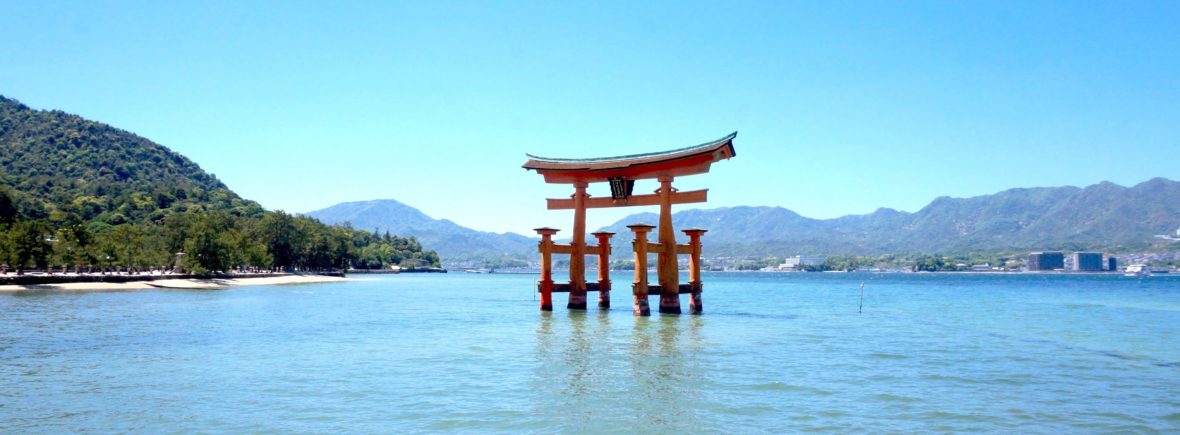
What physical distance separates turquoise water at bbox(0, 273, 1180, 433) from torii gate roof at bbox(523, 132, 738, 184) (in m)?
5.75

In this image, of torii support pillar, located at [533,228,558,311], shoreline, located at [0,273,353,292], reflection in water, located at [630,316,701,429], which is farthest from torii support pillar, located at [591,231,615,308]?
shoreline, located at [0,273,353,292]

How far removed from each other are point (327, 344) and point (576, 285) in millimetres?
13060

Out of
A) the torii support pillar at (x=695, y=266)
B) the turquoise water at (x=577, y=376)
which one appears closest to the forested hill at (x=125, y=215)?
the turquoise water at (x=577, y=376)

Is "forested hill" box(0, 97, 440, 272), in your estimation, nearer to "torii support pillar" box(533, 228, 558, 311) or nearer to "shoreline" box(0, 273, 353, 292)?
"shoreline" box(0, 273, 353, 292)

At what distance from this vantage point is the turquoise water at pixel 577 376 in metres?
11.1

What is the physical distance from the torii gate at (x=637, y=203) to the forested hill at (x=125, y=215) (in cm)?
4505

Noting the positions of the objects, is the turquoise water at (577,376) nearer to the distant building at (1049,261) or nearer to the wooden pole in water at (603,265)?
the wooden pole in water at (603,265)

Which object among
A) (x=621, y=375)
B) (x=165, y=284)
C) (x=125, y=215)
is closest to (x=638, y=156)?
(x=621, y=375)

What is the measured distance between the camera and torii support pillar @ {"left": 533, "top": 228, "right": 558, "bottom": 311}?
30.5m

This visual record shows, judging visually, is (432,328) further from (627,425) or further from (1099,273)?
(1099,273)

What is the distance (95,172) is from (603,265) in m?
139

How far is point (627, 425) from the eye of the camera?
10.9 meters

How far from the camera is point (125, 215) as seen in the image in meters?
113

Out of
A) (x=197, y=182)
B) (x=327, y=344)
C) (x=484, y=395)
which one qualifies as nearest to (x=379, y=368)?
(x=484, y=395)
